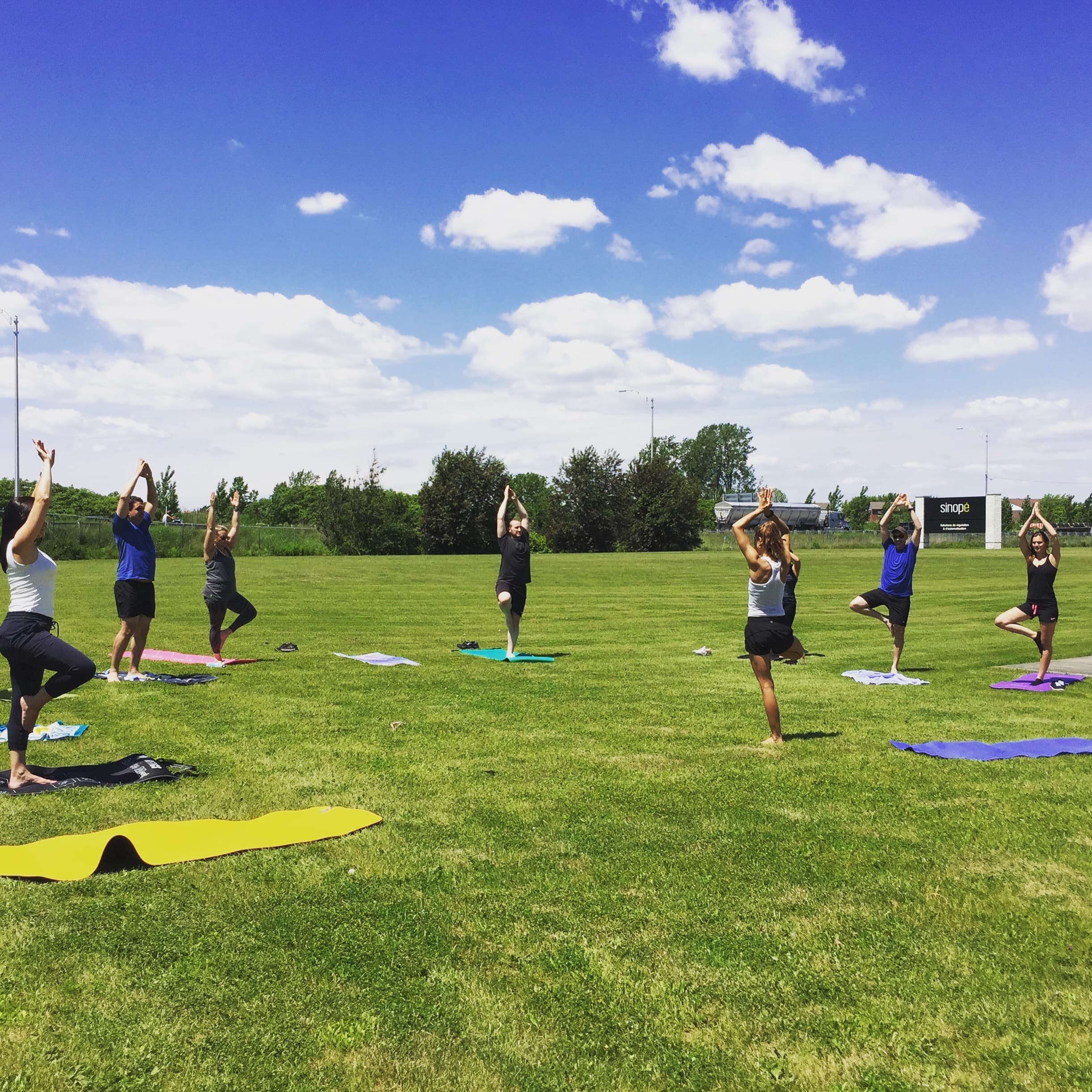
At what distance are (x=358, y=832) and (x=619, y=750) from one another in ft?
9.74

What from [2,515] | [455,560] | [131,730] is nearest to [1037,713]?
[131,730]

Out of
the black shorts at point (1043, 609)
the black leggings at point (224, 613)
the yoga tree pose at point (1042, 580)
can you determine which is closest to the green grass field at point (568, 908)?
the yoga tree pose at point (1042, 580)

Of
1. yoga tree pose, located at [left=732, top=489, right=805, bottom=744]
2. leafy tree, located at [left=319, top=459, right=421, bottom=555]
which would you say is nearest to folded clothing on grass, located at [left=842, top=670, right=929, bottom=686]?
yoga tree pose, located at [left=732, top=489, right=805, bottom=744]

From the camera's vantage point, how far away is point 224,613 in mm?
13773

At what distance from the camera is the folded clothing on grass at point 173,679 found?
1178 cm

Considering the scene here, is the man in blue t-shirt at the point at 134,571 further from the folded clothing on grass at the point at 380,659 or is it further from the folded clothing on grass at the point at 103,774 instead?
the folded clothing on grass at the point at 103,774

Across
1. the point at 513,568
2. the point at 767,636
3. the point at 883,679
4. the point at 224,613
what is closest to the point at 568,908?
the point at 767,636

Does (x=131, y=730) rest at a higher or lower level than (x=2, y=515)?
lower

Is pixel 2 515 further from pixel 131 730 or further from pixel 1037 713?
pixel 1037 713

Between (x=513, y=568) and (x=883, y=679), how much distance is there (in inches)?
220

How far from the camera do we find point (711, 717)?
997cm

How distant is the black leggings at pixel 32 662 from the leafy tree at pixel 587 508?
6948 centimetres

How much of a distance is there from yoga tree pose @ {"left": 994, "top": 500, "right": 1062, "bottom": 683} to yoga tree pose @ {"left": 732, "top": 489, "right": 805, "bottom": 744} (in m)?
5.91

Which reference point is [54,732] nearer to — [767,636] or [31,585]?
[31,585]
